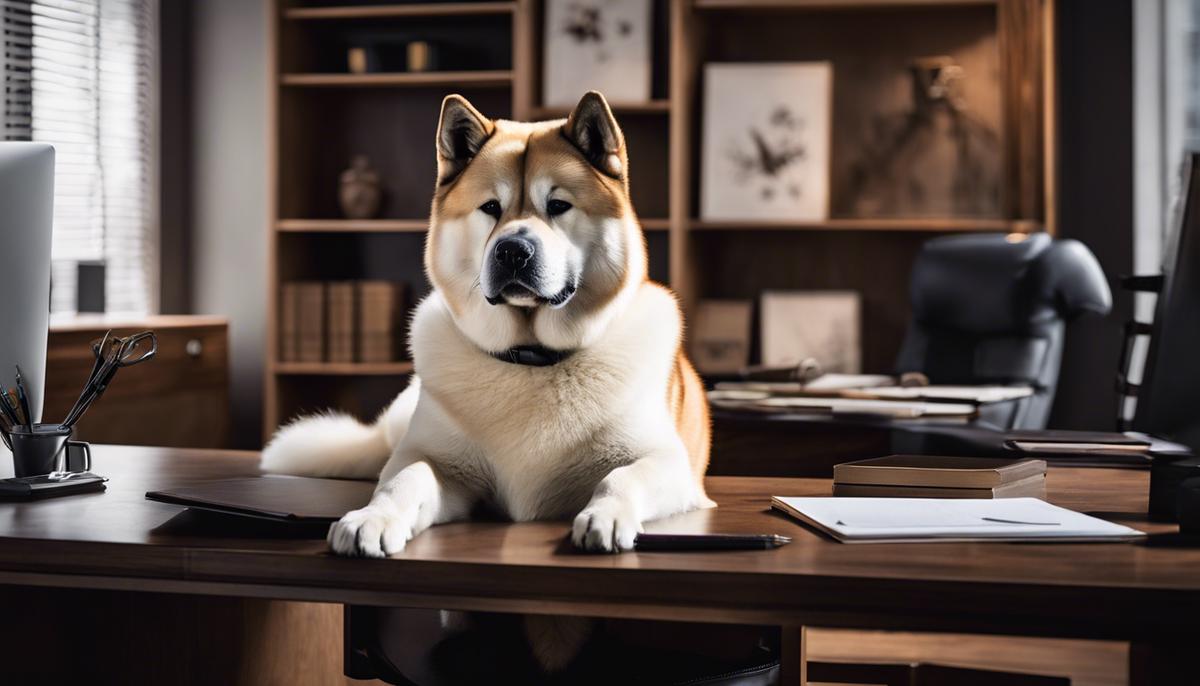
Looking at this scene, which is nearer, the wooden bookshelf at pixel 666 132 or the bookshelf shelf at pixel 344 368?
the wooden bookshelf at pixel 666 132

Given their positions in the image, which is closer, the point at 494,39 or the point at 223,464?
the point at 223,464

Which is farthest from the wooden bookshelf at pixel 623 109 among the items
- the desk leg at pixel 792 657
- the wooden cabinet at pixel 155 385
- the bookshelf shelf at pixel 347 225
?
the desk leg at pixel 792 657

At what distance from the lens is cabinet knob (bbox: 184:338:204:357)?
3754mm

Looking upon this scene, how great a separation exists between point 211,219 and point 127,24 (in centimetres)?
81

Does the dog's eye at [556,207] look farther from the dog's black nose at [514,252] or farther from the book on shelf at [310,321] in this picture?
the book on shelf at [310,321]

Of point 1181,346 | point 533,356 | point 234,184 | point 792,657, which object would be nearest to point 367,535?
point 533,356

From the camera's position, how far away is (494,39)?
4.43 meters

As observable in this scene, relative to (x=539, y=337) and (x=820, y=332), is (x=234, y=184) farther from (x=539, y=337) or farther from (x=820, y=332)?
(x=539, y=337)

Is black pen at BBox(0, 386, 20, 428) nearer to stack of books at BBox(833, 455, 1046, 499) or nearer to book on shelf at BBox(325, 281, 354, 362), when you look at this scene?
stack of books at BBox(833, 455, 1046, 499)

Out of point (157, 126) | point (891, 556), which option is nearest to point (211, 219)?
point (157, 126)

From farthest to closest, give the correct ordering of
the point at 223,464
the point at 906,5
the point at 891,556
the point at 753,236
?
the point at 753,236 < the point at 906,5 < the point at 223,464 < the point at 891,556

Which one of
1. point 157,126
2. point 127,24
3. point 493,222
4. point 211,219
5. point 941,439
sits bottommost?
point 941,439

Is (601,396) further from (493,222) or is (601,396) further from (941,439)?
(941,439)

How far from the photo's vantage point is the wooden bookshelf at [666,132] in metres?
4.00
